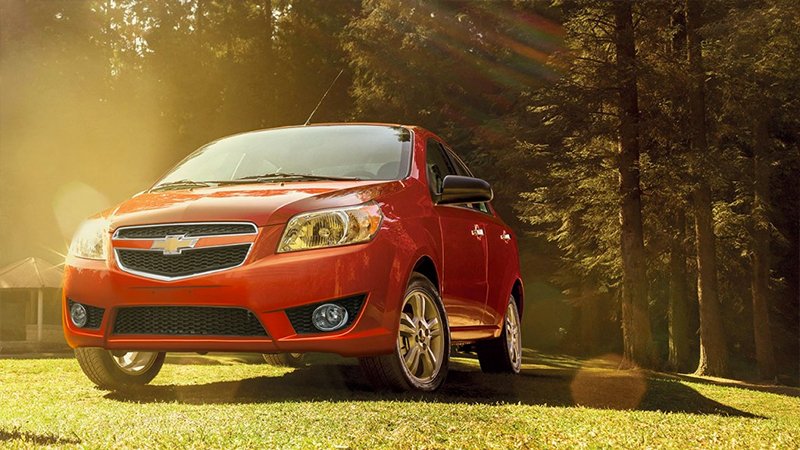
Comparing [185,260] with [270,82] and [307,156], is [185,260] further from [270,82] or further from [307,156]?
[270,82]

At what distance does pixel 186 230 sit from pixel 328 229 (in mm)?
923

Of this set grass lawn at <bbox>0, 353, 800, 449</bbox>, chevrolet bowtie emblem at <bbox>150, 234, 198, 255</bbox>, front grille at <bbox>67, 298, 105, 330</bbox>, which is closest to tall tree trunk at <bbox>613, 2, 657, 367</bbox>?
grass lawn at <bbox>0, 353, 800, 449</bbox>

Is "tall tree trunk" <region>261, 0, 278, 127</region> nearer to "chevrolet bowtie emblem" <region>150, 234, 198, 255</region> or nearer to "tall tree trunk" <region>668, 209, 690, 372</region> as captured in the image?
"tall tree trunk" <region>668, 209, 690, 372</region>

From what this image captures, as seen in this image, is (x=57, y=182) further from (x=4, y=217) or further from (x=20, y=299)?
(x=20, y=299)

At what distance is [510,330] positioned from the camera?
10.2 m

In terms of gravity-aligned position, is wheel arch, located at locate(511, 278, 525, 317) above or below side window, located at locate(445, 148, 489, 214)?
below

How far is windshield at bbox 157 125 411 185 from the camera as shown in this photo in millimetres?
7746

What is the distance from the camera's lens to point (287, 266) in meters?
6.44

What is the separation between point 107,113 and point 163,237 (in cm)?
3494

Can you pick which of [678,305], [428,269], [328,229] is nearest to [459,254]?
[428,269]

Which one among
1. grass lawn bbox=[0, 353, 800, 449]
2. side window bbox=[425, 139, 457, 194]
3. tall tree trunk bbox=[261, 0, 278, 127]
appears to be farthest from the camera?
tall tree trunk bbox=[261, 0, 278, 127]

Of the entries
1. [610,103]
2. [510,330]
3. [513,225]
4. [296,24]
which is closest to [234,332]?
[510,330]

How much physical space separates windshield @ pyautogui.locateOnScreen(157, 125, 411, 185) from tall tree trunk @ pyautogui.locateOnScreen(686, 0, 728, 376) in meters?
17.5

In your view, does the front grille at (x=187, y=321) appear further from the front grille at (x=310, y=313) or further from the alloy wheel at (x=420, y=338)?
the alloy wheel at (x=420, y=338)
